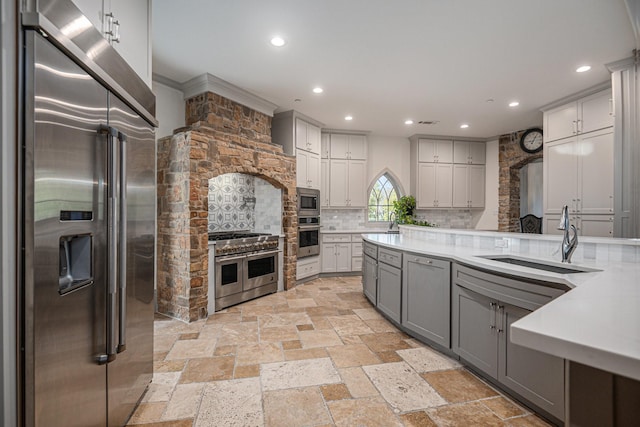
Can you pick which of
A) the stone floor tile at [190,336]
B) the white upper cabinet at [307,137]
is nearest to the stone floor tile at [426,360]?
the stone floor tile at [190,336]

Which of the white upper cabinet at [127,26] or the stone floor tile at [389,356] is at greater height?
the white upper cabinet at [127,26]

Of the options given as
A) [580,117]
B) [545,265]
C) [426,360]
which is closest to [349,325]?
[426,360]

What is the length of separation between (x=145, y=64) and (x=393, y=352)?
2966 millimetres

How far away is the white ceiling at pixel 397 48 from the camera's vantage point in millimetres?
2492

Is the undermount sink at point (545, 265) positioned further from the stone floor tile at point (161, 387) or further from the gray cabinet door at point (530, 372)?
the stone floor tile at point (161, 387)

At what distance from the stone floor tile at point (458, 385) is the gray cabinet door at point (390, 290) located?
868 mm

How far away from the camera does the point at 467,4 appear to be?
2.41 metres

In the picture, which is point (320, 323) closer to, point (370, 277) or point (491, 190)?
point (370, 277)

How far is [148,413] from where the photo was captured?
1897mm

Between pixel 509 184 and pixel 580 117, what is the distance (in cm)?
238

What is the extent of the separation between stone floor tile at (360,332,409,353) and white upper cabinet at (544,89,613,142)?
12.6 feet

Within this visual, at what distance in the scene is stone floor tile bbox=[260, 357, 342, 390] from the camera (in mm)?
2232

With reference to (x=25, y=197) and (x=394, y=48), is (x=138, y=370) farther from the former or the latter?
(x=394, y=48)

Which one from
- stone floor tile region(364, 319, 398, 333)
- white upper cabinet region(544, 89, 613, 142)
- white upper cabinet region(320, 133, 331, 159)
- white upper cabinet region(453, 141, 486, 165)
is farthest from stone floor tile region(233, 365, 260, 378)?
white upper cabinet region(453, 141, 486, 165)
